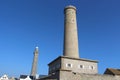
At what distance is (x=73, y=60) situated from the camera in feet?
117

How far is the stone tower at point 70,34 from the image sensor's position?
39112 mm

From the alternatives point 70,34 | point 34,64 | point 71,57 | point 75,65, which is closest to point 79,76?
point 75,65

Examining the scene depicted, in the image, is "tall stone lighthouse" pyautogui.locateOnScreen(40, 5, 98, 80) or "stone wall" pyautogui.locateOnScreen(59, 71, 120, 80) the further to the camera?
"tall stone lighthouse" pyautogui.locateOnScreen(40, 5, 98, 80)

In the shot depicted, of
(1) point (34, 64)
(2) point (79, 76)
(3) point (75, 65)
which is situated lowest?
(2) point (79, 76)

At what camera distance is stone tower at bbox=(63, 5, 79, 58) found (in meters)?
39.1

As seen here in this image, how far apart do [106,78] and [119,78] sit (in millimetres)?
3723

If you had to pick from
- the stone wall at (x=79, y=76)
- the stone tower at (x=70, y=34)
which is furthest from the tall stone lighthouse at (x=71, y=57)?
the stone wall at (x=79, y=76)

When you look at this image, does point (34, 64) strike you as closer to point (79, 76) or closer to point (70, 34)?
point (70, 34)

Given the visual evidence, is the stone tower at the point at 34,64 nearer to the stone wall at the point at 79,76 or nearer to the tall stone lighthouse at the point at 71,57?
the tall stone lighthouse at the point at 71,57

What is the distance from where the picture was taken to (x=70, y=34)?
4062 centimetres

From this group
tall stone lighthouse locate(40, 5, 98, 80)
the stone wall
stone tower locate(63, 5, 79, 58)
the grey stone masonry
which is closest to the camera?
the stone wall

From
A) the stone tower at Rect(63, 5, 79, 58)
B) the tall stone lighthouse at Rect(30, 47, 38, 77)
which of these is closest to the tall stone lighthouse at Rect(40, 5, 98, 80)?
the stone tower at Rect(63, 5, 79, 58)

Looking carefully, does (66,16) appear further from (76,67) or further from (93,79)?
(93,79)

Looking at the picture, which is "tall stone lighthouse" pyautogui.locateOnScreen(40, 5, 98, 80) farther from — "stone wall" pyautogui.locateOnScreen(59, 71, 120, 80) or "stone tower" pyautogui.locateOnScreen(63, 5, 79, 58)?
"stone wall" pyautogui.locateOnScreen(59, 71, 120, 80)
